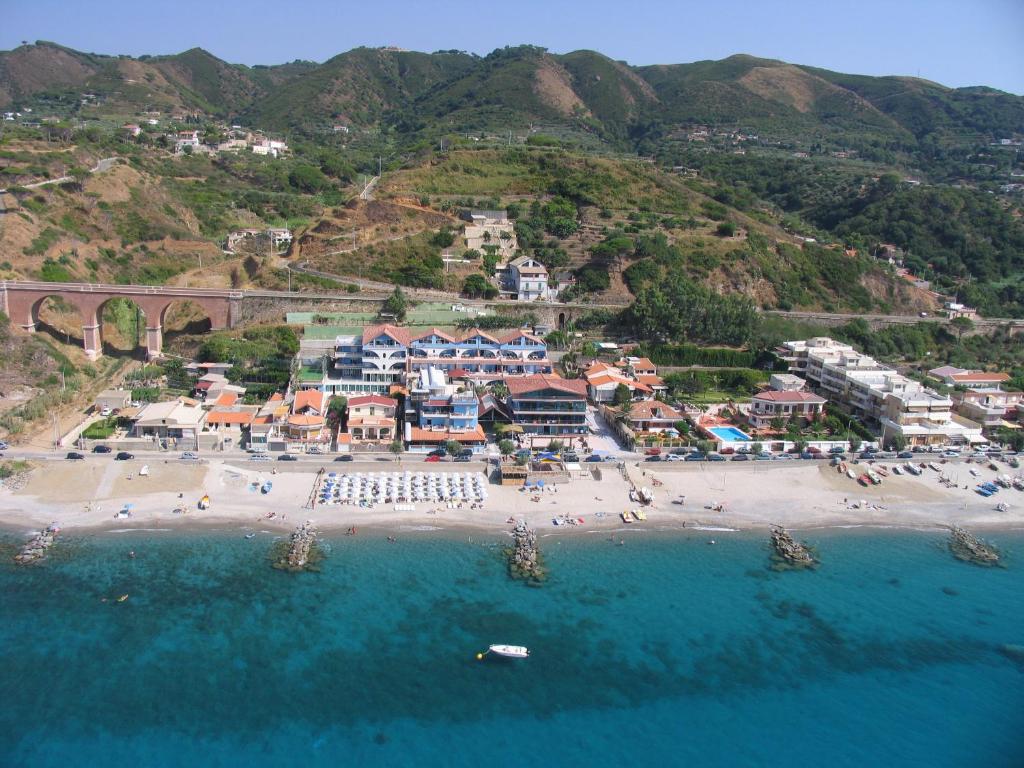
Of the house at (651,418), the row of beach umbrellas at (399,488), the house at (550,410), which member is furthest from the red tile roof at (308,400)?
the house at (651,418)

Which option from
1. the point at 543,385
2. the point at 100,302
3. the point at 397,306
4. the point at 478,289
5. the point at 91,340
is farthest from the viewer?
the point at 478,289

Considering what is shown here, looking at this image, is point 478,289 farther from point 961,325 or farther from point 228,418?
point 961,325

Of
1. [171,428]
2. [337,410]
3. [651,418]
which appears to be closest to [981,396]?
[651,418]

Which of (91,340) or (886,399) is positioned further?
(91,340)

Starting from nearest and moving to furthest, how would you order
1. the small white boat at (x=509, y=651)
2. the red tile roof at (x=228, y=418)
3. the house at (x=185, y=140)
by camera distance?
the small white boat at (x=509, y=651) < the red tile roof at (x=228, y=418) < the house at (x=185, y=140)

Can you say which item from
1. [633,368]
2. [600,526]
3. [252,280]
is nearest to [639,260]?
[633,368]

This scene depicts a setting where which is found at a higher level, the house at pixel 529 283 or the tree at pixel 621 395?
the house at pixel 529 283

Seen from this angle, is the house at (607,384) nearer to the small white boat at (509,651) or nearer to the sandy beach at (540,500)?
the sandy beach at (540,500)
